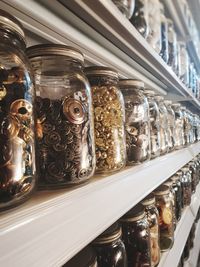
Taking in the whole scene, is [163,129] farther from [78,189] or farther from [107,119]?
[78,189]

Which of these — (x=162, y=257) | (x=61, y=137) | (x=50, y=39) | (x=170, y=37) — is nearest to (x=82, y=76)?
(x=61, y=137)

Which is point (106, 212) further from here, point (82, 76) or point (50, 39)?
point (50, 39)

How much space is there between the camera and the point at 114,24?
1.90 ft

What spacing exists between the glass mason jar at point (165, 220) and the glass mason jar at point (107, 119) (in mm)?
488

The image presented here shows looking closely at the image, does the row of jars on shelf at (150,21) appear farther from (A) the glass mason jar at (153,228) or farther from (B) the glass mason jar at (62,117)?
(A) the glass mason jar at (153,228)

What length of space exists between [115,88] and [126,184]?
0.18 metres

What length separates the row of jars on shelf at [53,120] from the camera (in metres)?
0.27

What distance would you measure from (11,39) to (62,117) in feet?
0.38

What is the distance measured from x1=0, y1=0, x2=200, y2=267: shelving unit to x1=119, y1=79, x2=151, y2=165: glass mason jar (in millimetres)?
33

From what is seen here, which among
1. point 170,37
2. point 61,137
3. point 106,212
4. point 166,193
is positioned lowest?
point 166,193

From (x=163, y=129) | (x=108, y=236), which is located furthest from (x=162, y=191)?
(x=108, y=236)

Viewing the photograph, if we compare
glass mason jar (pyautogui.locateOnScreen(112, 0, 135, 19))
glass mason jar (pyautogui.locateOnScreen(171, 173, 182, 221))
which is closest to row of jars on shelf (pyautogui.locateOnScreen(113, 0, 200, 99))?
glass mason jar (pyautogui.locateOnScreen(112, 0, 135, 19))

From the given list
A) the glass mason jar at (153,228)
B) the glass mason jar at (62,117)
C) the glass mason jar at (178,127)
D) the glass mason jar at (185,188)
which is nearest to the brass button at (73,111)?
the glass mason jar at (62,117)

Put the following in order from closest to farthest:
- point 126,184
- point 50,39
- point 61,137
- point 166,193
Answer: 1. point 61,137
2. point 126,184
3. point 50,39
4. point 166,193
